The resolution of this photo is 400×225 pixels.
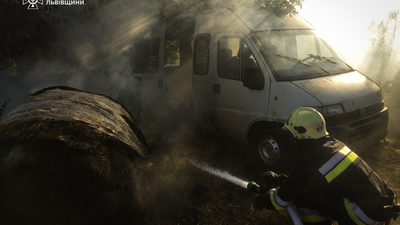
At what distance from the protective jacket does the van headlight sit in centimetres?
199

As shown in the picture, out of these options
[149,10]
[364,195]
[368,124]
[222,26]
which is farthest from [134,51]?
[364,195]

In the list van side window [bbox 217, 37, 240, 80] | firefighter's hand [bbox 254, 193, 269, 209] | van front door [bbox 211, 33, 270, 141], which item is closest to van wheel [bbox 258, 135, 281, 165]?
van front door [bbox 211, 33, 270, 141]

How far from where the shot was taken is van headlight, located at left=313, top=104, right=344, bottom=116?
15.1 feet

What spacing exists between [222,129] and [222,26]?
2.03 metres

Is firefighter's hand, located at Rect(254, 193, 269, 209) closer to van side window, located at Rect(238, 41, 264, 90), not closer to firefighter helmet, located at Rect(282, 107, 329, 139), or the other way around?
firefighter helmet, located at Rect(282, 107, 329, 139)

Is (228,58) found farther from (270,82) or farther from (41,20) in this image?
(41,20)

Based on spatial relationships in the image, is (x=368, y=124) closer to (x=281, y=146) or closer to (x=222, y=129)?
(x=281, y=146)

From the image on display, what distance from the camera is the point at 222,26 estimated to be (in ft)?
20.0

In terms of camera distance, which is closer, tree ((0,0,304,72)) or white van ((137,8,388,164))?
white van ((137,8,388,164))

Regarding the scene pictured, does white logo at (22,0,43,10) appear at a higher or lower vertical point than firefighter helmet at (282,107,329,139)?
higher

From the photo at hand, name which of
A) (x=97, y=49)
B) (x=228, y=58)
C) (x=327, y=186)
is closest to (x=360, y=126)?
(x=228, y=58)

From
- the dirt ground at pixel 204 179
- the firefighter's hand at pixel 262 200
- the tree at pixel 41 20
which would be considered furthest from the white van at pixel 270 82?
the firefighter's hand at pixel 262 200

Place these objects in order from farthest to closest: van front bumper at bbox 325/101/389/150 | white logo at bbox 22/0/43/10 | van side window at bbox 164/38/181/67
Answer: van side window at bbox 164/38/181/67 < white logo at bbox 22/0/43/10 < van front bumper at bbox 325/101/389/150

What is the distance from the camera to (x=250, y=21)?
5781 millimetres
